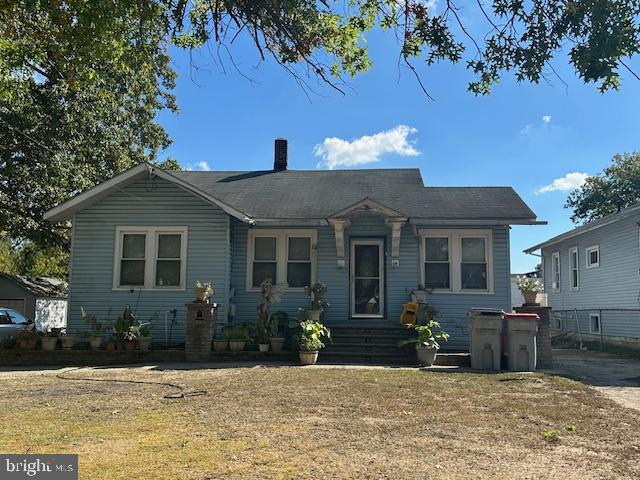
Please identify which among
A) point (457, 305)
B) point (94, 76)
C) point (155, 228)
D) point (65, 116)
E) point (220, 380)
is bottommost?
point (220, 380)

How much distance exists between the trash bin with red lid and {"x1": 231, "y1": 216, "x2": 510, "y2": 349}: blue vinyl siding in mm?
2431

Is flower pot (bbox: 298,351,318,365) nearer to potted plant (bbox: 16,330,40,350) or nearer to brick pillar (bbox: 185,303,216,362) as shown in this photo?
brick pillar (bbox: 185,303,216,362)

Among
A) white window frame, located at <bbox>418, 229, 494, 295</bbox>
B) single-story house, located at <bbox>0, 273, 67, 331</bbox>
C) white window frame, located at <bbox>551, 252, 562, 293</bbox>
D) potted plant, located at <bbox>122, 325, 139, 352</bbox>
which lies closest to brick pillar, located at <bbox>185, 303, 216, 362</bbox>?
potted plant, located at <bbox>122, 325, 139, 352</bbox>

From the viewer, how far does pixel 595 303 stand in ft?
61.7

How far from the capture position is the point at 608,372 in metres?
10.8

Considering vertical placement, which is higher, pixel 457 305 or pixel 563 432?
pixel 457 305

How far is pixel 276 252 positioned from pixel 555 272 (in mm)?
14871

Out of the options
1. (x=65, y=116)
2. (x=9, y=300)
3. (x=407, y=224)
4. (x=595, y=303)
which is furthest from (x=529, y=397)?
(x=9, y=300)

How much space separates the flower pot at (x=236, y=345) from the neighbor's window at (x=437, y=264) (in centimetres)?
472

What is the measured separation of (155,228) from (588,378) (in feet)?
32.5

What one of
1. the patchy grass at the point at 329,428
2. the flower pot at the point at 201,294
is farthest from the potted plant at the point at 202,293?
the patchy grass at the point at 329,428

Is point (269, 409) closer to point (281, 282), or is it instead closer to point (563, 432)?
point (563, 432)

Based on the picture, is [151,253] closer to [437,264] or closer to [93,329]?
[93,329]

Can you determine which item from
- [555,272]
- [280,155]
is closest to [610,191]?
[555,272]
